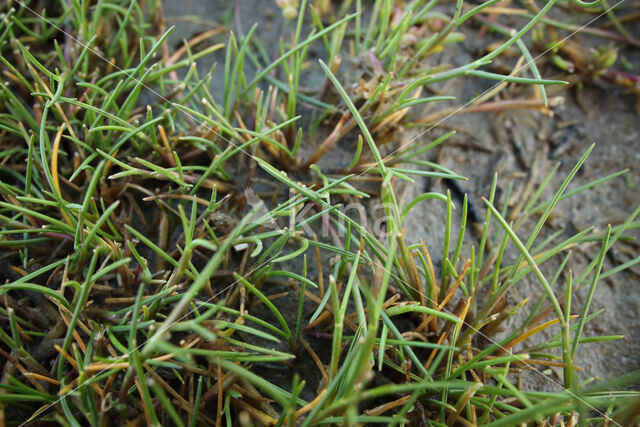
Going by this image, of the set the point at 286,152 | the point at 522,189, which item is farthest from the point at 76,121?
the point at 522,189

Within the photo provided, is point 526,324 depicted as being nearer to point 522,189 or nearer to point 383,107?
point 522,189

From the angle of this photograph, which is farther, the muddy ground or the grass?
the muddy ground

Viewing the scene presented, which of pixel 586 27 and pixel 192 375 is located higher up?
pixel 586 27

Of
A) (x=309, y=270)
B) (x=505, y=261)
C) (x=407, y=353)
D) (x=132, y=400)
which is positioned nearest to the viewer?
(x=132, y=400)

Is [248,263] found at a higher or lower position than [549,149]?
Result: lower

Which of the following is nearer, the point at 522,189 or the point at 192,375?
the point at 192,375

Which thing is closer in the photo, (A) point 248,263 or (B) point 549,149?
(A) point 248,263
